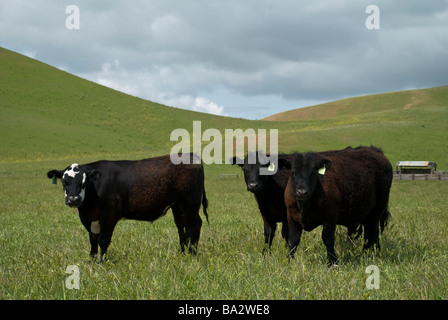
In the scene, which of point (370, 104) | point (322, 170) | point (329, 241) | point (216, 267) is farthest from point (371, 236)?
point (370, 104)

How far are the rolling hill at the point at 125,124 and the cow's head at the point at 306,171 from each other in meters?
38.8

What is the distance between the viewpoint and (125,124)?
250 ft

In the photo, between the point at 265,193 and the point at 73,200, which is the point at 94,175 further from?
the point at 265,193

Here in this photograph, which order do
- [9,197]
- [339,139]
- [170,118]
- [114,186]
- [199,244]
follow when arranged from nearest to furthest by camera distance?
1. [114,186]
2. [199,244]
3. [9,197]
4. [339,139]
5. [170,118]

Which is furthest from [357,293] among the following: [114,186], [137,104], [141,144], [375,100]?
[375,100]

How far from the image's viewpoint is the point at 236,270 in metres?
5.96

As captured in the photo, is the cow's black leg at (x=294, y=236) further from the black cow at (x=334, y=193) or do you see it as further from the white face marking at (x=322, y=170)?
the white face marking at (x=322, y=170)

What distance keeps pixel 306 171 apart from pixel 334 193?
67cm

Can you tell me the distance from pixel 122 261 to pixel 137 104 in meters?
86.0

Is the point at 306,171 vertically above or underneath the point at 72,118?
underneath

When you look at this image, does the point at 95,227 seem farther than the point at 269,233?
No

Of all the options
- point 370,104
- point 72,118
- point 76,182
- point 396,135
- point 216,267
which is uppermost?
point 370,104

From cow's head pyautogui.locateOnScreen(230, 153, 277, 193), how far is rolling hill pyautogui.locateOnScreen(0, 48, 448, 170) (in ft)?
122
